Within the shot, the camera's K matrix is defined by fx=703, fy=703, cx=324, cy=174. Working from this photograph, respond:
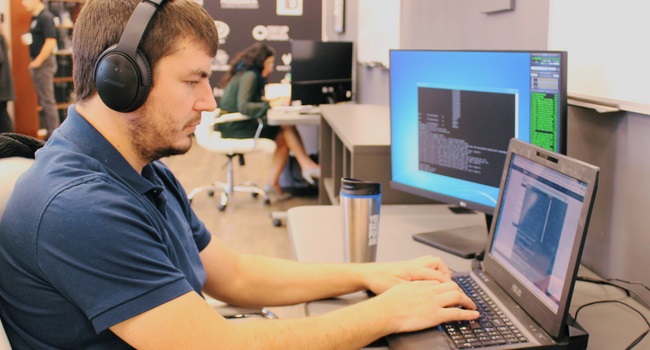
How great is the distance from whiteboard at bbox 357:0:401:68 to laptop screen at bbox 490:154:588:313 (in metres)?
2.70

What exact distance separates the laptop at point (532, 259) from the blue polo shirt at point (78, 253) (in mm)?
433

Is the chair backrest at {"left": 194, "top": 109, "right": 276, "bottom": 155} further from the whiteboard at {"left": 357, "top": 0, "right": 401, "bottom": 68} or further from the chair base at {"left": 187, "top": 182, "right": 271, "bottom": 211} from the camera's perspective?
the whiteboard at {"left": 357, "top": 0, "right": 401, "bottom": 68}

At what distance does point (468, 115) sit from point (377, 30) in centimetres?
Result: 300

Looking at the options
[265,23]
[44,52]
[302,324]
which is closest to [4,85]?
[44,52]

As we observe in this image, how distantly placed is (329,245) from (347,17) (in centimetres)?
468

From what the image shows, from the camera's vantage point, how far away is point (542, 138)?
4.79 ft

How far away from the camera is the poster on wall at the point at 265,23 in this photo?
25.8 ft

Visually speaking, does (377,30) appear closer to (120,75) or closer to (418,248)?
(418,248)

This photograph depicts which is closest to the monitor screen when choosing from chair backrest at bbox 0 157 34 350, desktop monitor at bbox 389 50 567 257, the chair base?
desktop monitor at bbox 389 50 567 257

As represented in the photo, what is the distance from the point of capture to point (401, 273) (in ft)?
4.58

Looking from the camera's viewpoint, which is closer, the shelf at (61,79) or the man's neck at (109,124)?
the man's neck at (109,124)

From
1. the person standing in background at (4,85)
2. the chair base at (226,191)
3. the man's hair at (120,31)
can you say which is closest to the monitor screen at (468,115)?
the man's hair at (120,31)

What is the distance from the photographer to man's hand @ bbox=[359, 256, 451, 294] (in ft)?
4.51

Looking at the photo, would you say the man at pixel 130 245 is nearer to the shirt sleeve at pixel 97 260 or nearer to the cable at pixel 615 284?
the shirt sleeve at pixel 97 260
